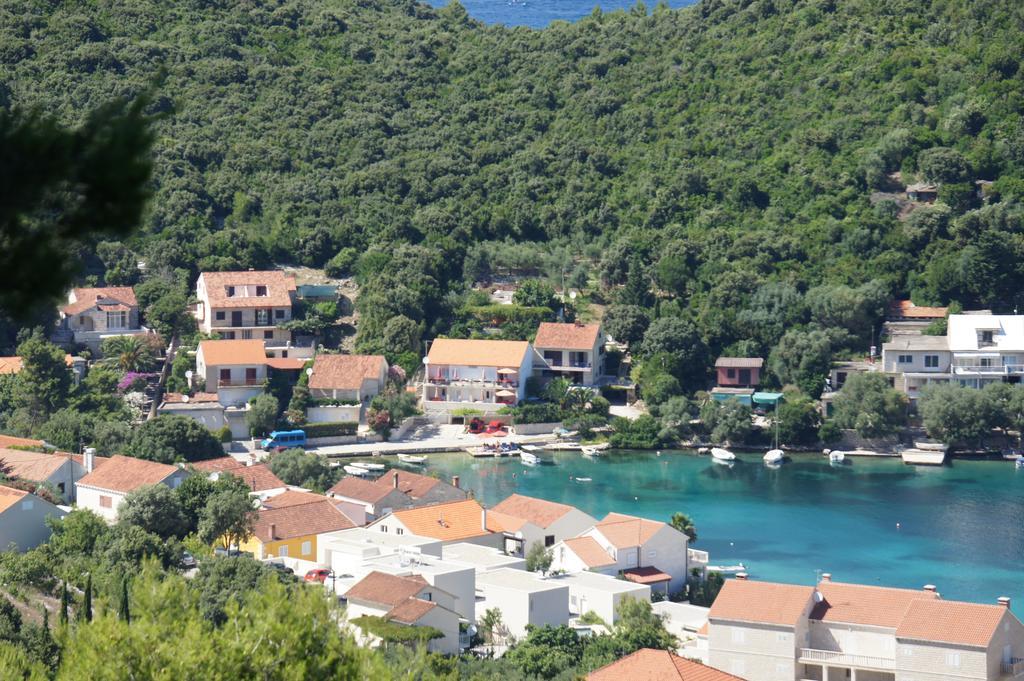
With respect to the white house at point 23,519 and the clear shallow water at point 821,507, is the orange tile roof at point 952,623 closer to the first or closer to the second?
the clear shallow water at point 821,507

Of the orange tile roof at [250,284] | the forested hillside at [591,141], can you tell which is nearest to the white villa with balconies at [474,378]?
the forested hillside at [591,141]

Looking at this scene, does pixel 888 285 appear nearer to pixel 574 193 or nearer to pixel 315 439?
pixel 574 193

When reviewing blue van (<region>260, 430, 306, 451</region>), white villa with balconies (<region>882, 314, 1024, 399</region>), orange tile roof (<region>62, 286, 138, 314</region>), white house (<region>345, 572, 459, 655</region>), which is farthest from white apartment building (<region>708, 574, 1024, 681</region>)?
orange tile roof (<region>62, 286, 138, 314</region>)

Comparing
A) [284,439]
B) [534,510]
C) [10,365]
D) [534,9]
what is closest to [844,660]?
[534,510]

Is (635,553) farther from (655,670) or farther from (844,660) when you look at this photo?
(655,670)

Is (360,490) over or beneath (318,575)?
over
